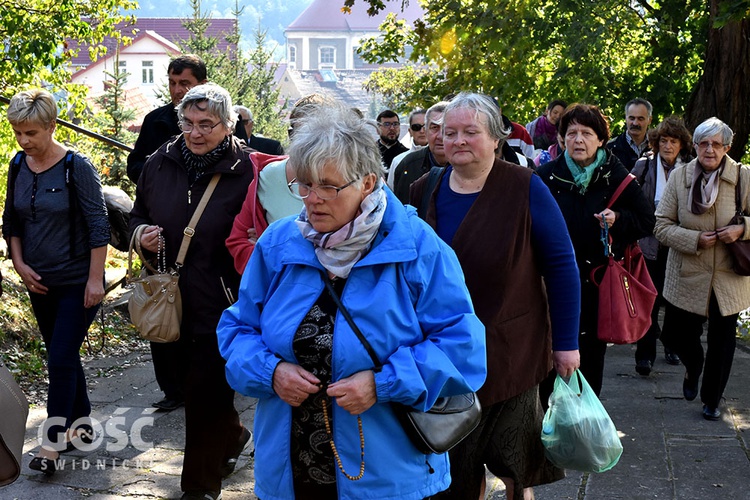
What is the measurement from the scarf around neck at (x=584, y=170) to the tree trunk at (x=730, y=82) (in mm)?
5903

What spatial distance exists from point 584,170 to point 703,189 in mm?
1550

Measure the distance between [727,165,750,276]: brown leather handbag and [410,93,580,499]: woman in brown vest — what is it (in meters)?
2.94

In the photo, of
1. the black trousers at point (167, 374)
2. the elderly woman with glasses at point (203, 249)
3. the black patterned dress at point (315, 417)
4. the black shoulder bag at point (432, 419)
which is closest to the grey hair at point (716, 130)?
the elderly woman with glasses at point (203, 249)

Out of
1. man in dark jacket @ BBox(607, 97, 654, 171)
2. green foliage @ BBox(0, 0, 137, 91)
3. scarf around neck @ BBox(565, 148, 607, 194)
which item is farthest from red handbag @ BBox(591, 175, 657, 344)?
green foliage @ BBox(0, 0, 137, 91)

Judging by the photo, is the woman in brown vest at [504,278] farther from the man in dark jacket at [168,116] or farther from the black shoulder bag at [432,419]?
the man in dark jacket at [168,116]

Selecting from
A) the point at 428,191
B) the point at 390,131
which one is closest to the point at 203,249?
the point at 428,191

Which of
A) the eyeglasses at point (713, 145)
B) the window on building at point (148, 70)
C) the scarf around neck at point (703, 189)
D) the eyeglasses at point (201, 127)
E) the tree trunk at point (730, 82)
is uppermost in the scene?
the window on building at point (148, 70)

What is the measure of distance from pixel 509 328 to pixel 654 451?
2.40 metres

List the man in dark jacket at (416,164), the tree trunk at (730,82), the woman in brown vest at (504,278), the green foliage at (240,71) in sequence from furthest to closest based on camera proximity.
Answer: the green foliage at (240,71), the tree trunk at (730,82), the man in dark jacket at (416,164), the woman in brown vest at (504,278)

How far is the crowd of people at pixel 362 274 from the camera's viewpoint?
2.96m

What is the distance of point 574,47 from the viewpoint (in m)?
13.8

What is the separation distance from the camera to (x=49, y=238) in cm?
563

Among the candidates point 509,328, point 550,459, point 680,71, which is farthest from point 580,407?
point 680,71

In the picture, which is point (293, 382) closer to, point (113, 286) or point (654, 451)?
point (654, 451)
